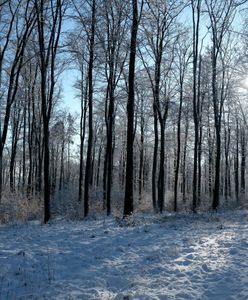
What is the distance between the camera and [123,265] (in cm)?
663

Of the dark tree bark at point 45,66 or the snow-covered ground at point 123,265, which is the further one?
the dark tree bark at point 45,66

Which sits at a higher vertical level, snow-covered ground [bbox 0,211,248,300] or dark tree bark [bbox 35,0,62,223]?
dark tree bark [bbox 35,0,62,223]

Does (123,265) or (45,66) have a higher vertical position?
(45,66)

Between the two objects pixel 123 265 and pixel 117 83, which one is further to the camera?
pixel 117 83

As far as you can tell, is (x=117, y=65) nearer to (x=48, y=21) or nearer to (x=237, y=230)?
(x=48, y=21)

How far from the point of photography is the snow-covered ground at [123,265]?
5328 mm

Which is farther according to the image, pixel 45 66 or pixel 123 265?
pixel 45 66

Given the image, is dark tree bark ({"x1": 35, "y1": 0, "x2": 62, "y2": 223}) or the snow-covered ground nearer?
the snow-covered ground

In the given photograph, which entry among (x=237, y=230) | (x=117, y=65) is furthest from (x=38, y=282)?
(x=117, y=65)

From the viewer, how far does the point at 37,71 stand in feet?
85.9

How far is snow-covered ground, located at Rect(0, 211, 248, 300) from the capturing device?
17.5 feet

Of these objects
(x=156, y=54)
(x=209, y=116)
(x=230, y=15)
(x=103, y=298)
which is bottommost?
(x=103, y=298)

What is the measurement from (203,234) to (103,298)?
17.3 feet

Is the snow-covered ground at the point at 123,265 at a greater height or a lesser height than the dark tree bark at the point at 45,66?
lesser
